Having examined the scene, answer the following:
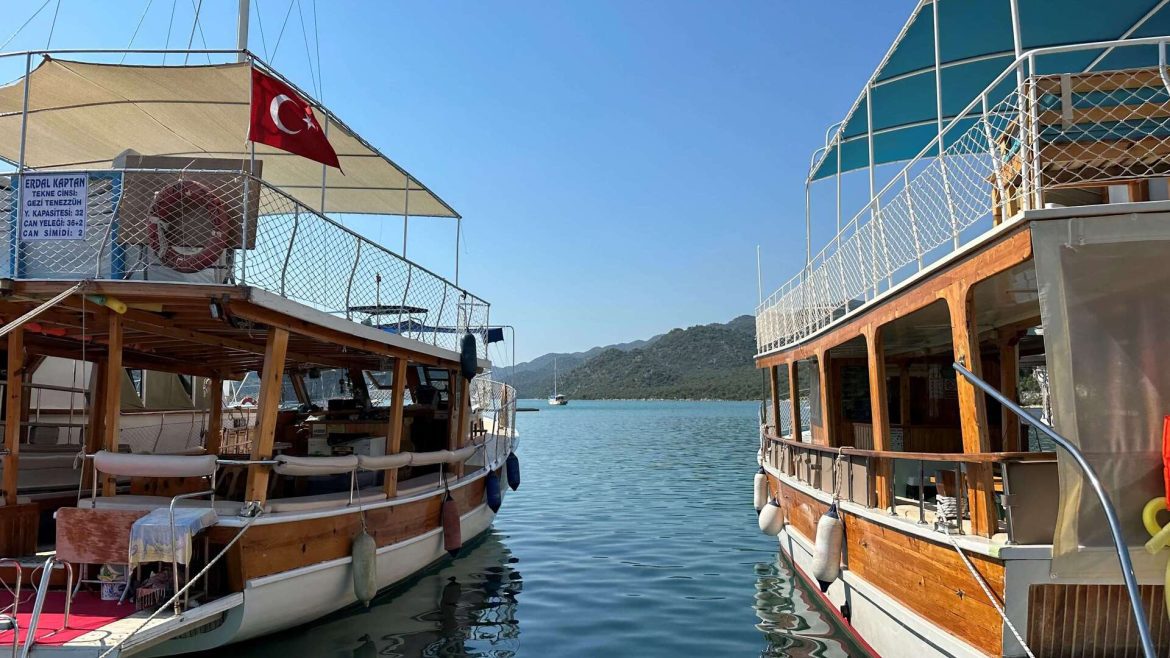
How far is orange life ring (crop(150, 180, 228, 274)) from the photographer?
7621 mm

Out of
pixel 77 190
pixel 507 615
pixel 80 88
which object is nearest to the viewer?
pixel 77 190

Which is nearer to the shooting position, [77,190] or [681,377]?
[77,190]

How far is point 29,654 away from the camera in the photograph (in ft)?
18.4

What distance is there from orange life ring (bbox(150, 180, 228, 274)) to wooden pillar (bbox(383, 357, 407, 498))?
10.8ft

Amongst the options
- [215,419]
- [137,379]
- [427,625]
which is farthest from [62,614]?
[137,379]

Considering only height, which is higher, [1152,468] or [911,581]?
[1152,468]

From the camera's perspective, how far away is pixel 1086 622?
544 centimetres

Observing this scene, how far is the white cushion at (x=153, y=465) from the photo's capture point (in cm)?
753

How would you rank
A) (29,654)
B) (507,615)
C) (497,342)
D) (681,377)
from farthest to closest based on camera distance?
1. (681,377)
2. (497,342)
3. (507,615)
4. (29,654)

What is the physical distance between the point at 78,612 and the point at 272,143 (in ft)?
15.3

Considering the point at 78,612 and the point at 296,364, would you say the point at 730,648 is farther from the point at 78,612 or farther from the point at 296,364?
the point at 296,364

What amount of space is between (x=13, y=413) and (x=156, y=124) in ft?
13.0

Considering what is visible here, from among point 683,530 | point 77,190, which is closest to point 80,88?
point 77,190

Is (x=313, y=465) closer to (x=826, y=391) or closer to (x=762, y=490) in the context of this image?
(x=826, y=391)
